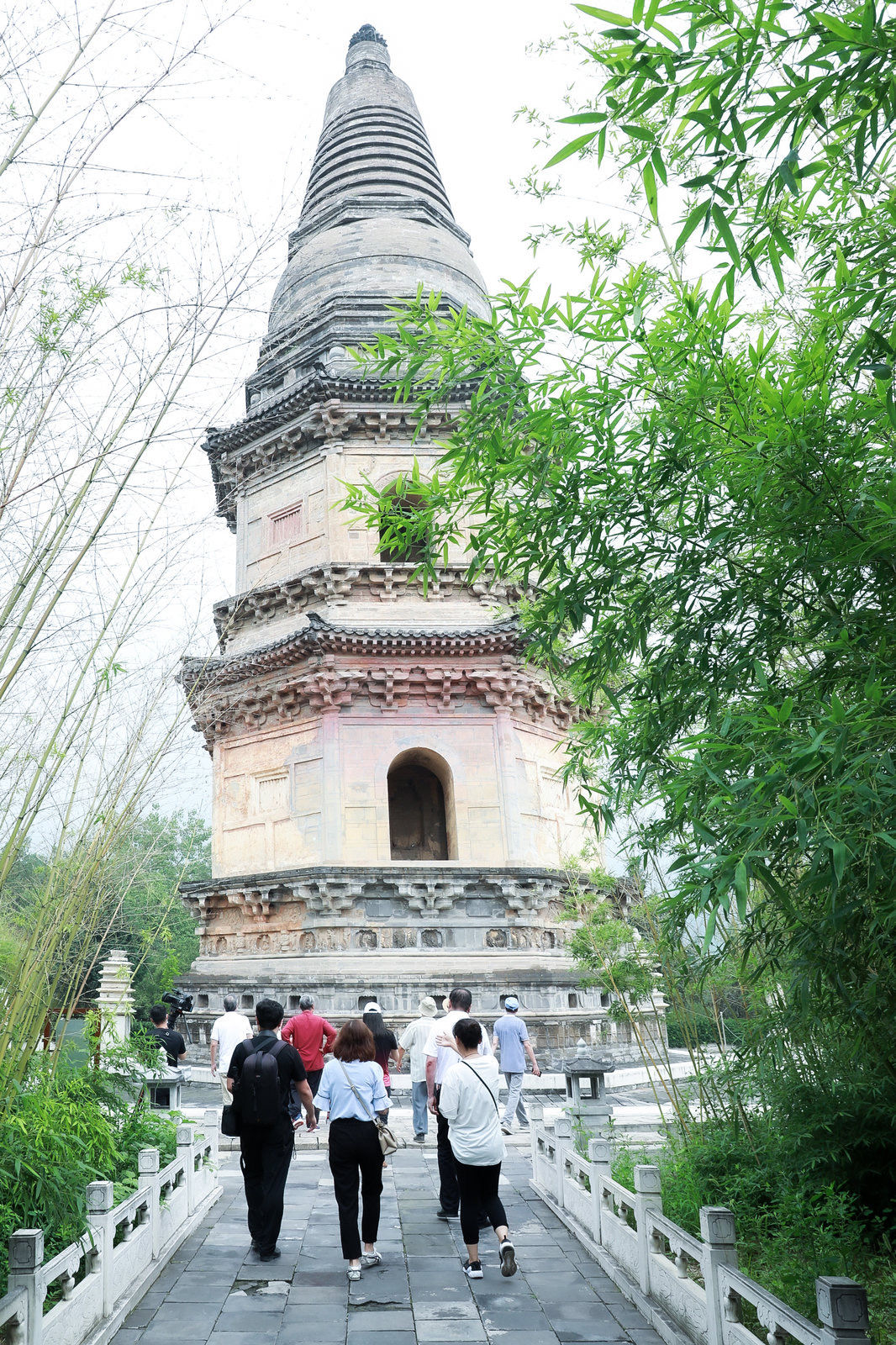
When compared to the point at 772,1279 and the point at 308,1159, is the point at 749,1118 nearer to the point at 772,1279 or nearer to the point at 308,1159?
the point at 772,1279

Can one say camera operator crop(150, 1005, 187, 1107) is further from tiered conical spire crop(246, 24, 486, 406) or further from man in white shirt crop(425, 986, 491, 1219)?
tiered conical spire crop(246, 24, 486, 406)

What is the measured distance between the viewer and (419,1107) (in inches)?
317

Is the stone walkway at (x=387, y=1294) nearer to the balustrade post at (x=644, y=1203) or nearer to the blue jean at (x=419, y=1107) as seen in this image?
the balustrade post at (x=644, y=1203)

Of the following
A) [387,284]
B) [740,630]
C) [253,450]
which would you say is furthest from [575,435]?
[387,284]

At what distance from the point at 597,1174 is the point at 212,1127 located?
3014 millimetres

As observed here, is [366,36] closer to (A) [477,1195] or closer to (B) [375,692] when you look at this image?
(B) [375,692]

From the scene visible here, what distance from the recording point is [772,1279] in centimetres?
349

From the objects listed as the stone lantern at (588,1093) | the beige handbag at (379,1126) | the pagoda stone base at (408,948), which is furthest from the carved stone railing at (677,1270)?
the pagoda stone base at (408,948)

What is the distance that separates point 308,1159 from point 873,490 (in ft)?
22.4

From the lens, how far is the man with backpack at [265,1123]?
4.82 metres

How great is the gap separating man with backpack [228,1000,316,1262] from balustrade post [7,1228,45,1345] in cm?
161

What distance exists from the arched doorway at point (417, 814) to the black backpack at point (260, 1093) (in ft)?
34.0

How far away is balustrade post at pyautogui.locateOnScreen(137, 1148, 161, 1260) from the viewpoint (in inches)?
185

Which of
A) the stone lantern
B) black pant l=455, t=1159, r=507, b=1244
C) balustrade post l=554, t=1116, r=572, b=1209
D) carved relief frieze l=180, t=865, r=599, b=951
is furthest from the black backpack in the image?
carved relief frieze l=180, t=865, r=599, b=951
